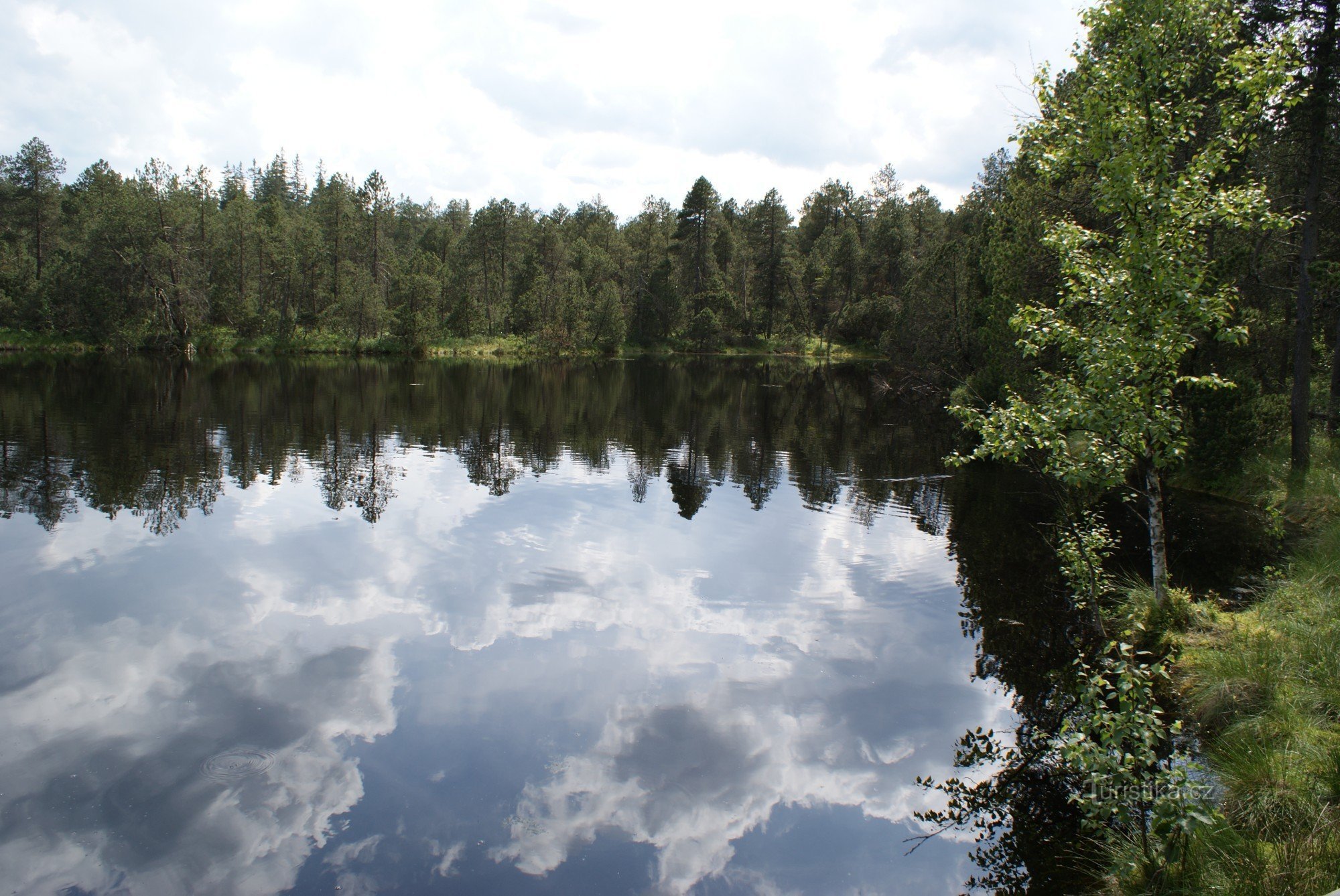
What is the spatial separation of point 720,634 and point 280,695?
633 cm

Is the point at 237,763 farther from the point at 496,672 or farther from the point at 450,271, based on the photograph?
the point at 450,271

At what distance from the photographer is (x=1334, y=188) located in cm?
2053

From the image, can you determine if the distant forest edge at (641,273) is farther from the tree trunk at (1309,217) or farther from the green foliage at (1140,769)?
the green foliage at (1140,769)

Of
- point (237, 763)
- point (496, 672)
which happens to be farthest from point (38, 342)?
point (237, 763)

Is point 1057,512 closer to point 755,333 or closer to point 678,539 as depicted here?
point 678,539

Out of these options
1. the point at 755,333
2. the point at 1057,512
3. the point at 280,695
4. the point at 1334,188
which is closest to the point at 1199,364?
the point at 1057,512

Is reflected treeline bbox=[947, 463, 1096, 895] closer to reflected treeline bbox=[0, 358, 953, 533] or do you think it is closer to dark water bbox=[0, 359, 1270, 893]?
dark water bbox=[0, 359, 1270, 893]

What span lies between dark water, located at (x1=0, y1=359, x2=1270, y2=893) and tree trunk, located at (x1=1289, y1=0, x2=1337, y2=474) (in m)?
4.63

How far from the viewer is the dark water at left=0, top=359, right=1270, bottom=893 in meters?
7.50

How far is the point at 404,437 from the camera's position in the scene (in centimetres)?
3148

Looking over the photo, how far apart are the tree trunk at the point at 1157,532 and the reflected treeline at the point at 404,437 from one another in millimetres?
7824

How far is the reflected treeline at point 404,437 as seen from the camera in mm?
21797

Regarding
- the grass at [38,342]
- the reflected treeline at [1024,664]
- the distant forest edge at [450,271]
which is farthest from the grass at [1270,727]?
the grass at [38,342]

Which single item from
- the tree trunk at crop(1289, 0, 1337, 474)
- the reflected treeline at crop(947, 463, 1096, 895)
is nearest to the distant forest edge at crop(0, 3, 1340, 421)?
the tree trunk at crop(1289, 0, 1337, 474)
